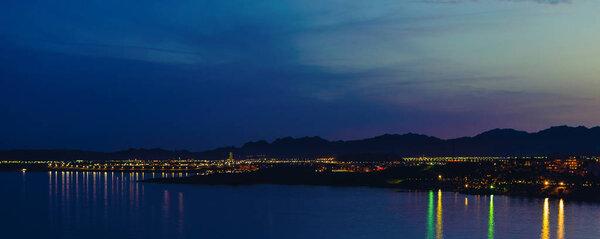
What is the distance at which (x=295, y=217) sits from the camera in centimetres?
4119

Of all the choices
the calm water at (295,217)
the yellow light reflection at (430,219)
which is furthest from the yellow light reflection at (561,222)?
the yellow light reflection at (430,219)

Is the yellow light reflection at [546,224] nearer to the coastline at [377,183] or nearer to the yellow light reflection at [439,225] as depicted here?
the yellow light reflection at [439,225]

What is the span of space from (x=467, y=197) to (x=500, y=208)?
10.7m

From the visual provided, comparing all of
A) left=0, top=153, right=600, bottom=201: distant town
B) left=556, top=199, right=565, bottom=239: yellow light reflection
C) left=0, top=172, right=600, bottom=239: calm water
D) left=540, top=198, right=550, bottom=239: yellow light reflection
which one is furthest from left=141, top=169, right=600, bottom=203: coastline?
left=540, top=198, right=550, bottom=239: yellow light reflection

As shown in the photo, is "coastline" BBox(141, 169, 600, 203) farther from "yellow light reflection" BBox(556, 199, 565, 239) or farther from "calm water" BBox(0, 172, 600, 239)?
"yellow light reflection" BBox(556, 199, 565, 239)

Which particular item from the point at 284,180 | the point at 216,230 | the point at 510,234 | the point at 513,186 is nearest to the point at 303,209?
the point at 216,230

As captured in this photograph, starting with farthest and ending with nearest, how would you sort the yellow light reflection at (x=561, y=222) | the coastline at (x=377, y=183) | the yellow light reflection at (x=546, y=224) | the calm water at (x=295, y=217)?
the coastline at (x=377, y=183) → the calm water at (x=295, y=217) → the yellow light reflection at (x=561, y=222) → the yellow light reflection at (x=546, y=224)

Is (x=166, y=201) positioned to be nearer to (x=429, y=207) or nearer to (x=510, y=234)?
(x=429, y=207)

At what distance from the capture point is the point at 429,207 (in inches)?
1815

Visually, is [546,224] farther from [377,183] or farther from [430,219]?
[377,183]

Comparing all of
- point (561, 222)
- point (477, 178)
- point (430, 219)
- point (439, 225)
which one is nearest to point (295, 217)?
point (430, 219)

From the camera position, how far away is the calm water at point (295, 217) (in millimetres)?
34000

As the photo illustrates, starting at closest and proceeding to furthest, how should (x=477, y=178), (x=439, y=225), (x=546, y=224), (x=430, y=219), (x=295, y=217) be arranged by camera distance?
(x=546, y=224)
(x=439, y=225)
(x=430, y=219)
(x=295, y=217)
(x=477, y=178)

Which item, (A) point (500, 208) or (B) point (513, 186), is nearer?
(A) point (500, 208)
